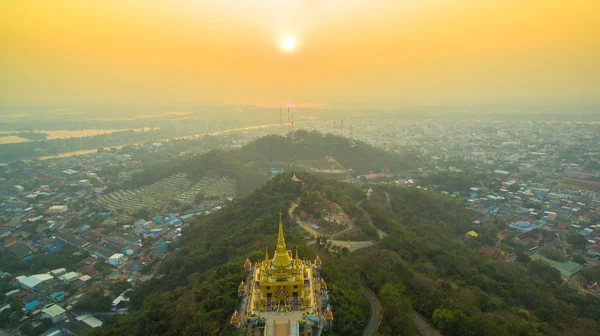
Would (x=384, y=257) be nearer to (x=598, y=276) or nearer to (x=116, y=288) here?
(x=598, y=276)

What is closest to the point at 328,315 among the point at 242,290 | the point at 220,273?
the point at 242,290

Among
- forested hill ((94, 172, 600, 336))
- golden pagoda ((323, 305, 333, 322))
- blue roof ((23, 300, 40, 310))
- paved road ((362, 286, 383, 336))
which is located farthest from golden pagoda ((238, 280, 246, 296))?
blue roof ((23, 300, 40, 310))

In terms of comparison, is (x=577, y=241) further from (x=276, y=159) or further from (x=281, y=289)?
(x=276, y=159)

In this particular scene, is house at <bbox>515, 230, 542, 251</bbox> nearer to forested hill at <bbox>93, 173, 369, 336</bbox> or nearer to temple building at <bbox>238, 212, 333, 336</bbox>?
forested hill at <bbox>93, 173, 369, 336</bbox>

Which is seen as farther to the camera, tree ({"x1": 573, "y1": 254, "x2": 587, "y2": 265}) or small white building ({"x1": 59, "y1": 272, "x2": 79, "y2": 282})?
tree ({"x1": 573, "y1": 254, "x2": 587, "y2": 265})

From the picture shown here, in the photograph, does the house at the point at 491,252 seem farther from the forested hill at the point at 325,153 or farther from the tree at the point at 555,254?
the forested hill at the point at 325,153

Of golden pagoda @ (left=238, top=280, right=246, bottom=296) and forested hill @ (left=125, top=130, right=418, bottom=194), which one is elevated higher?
golden pagoda @ (left=238, top=280, right=246, bottom=296)

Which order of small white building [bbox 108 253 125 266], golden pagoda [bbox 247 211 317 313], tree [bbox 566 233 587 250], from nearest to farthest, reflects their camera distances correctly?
1. golden pagoda [bbox 247 211 317 313]
2. small white building [bbox 108 253 125 266]
3. tree [bbox 566 233 587 250]
